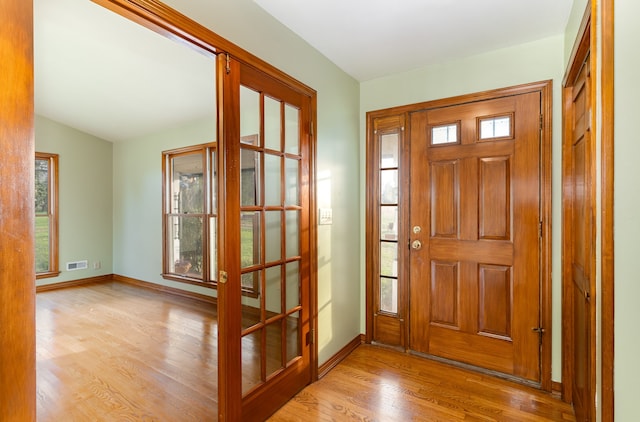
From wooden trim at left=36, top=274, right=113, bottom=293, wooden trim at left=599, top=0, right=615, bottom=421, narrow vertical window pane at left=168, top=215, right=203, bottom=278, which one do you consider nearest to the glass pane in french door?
wooden trim at left=599, top=0, right=615, bottom=421

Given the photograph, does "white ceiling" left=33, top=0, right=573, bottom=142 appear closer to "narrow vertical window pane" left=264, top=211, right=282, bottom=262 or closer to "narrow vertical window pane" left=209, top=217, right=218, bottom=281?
"narrow vertical window pane" left=264, top=211, right=282, bottom=262

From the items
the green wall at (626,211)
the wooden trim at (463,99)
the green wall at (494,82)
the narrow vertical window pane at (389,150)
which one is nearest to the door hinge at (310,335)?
the green wall at (494,82)

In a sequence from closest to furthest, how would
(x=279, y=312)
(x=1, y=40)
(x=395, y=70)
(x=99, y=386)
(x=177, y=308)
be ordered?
(x=1, y=40) → (x=279, y=312) → (x=99, y=386) → (x=395, y=70) → (x=177, y=308)

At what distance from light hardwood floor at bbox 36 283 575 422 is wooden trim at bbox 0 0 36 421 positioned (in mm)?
1235

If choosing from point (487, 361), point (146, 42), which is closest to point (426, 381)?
point (487, 361)

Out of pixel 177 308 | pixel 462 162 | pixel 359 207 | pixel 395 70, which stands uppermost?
pixel 395 70

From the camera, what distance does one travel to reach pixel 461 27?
6.68 feet

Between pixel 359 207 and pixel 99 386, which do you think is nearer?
pixel 99 386

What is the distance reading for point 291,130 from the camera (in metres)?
2.12

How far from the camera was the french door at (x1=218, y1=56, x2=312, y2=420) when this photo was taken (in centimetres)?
164

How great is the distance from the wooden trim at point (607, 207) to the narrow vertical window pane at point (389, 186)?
68.5 inches

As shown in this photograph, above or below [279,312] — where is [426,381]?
below

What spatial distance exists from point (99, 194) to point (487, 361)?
6.15 m

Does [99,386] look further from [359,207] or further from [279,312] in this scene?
[359,207]
